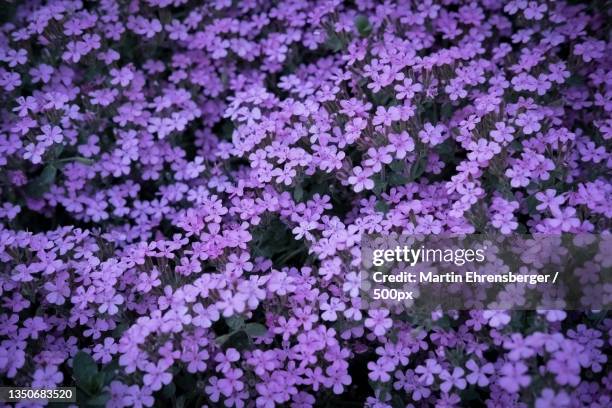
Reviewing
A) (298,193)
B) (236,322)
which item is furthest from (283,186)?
(236,322)

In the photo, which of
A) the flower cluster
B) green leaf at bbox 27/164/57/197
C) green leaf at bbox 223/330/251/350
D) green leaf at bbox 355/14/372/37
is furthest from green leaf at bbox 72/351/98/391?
green leaf at bbox 355/14/372/37

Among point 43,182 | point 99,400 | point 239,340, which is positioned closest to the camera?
point 99,400

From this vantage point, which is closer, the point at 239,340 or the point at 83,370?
the point at 83,370

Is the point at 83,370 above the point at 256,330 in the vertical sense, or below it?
below

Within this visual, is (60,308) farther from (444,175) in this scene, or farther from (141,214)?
(444,175)

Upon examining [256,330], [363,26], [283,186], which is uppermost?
[363,26]

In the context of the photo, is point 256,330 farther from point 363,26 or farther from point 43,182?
point 363,26

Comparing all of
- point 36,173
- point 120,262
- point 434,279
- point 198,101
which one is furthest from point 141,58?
point 434,279

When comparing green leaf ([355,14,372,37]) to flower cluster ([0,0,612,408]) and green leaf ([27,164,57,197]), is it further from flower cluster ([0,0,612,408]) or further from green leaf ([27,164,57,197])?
green leaf ([27,164,57,197])
